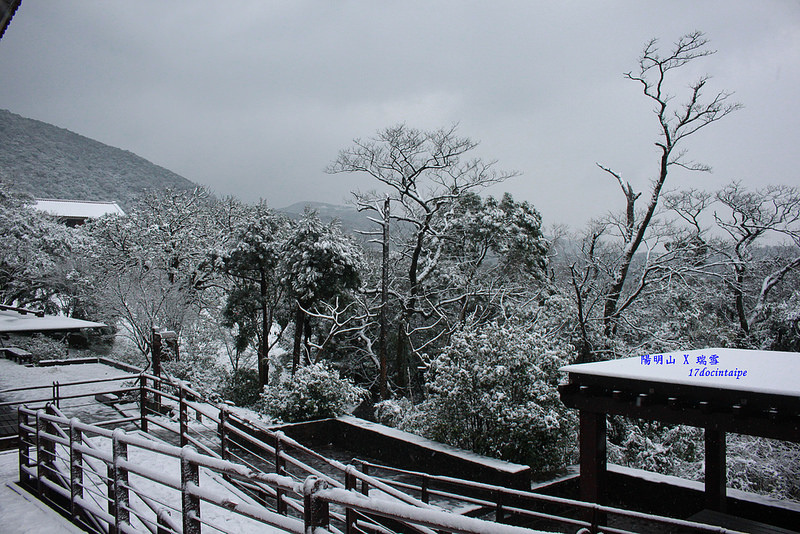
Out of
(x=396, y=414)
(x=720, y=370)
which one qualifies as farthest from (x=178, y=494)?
(x=396, y=414)

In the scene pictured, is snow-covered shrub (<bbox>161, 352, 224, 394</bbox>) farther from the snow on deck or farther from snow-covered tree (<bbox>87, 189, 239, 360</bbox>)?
the snow on deck

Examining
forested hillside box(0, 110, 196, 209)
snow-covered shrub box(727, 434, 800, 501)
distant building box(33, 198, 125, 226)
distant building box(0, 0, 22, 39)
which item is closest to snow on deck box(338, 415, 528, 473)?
snow-covered shrub box(727, 434, 800, 501)

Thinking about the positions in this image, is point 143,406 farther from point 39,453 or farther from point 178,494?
point 178,494

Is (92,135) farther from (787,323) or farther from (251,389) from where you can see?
(787,323)

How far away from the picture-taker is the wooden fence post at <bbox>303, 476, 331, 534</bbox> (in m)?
2.30

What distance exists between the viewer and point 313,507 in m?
2.32

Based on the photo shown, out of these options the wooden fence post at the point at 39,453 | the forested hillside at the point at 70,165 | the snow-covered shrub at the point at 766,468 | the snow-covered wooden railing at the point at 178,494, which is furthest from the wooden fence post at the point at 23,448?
the forested hillside at the point at 70,165

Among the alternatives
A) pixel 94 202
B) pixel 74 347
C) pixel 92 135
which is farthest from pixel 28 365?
pixel 92 135

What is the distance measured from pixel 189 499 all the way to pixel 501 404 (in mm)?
8387

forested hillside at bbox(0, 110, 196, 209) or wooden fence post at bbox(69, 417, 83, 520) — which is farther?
forested hillside at bbox(0, 110, 196, 209)

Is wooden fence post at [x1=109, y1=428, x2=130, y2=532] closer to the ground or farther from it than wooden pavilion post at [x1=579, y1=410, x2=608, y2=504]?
farther from it

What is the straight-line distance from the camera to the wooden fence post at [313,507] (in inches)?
90.5

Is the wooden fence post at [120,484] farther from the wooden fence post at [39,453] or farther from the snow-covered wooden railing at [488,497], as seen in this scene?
the snow-covered wooden railing at [488,497]

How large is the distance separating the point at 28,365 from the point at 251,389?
8551 millimetres
